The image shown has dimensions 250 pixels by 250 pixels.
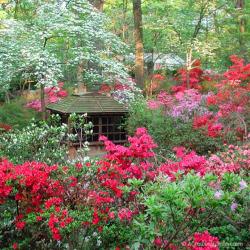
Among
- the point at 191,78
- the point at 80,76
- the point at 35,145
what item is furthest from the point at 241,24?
the point at 35,145

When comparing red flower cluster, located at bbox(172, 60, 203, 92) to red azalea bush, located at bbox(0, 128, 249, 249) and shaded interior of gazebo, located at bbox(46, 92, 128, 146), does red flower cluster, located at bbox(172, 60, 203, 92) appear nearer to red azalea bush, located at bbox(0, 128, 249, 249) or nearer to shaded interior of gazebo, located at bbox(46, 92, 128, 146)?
shaded interior of gazebo, located at bbox(46, 92, 128, 146)

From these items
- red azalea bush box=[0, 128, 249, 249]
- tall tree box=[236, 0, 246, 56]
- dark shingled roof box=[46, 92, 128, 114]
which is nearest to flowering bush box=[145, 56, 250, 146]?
dark shingled roof box=[46, 92, 128, 114]

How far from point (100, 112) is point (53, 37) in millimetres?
2234

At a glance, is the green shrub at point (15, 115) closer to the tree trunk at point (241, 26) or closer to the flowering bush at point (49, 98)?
the flowering bush at point (49, 98)

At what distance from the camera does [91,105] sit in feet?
35.3

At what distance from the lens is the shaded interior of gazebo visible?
10617mm

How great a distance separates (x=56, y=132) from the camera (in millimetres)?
5500

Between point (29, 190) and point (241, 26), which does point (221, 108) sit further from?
point (241, 26)

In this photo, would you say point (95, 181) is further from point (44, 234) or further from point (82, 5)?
point (82, 5)

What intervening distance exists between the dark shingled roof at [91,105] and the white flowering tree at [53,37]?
1.89ft

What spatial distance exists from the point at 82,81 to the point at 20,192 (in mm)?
8597

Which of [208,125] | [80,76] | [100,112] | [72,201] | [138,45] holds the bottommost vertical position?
[100,112]

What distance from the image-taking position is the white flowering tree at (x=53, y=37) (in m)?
9.10

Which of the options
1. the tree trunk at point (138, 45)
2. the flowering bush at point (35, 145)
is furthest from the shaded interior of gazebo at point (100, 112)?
the flowering bush at point (35, 145)
